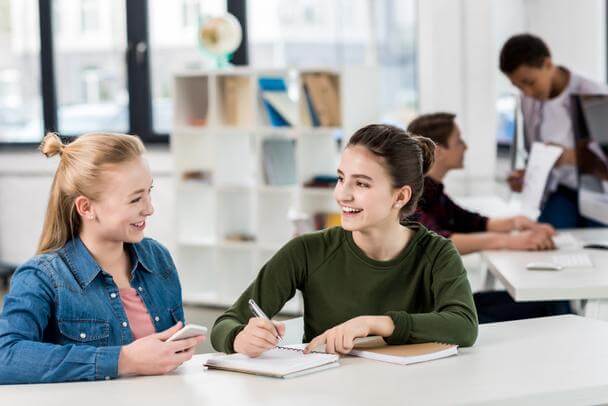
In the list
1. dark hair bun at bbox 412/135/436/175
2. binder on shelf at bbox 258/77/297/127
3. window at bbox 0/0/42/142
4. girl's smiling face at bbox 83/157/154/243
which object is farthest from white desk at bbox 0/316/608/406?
window at bbox 0/0/42/142

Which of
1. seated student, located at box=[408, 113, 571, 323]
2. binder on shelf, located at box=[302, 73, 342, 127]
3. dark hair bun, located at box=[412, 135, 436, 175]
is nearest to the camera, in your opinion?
dark hair bun, located at box=[412, 135, 436, 175]

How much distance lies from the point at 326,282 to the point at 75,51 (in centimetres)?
543

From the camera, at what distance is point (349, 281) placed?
2.30 m

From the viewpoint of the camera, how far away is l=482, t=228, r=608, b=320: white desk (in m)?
2.75

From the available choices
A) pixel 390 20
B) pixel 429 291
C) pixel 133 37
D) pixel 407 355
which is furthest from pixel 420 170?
pixel 133 37

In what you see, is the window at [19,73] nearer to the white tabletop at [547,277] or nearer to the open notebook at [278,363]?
the white tabletop at [547,277]

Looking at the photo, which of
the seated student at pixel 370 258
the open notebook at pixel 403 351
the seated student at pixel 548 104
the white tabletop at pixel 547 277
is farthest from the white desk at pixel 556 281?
the open notebook at pixel 403 351

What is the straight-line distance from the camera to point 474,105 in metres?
6.00

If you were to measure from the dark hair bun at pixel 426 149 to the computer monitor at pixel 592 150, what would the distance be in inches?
53.6

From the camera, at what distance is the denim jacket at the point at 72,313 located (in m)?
1.90

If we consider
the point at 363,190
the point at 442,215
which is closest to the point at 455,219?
the point at 442,215

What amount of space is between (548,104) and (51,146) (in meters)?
2.42

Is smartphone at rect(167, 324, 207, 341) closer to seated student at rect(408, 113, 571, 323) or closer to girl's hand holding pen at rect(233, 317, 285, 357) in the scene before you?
girl's hand holding pen at rect(233, 317, 285, 357)

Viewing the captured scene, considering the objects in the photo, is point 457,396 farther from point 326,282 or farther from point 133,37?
point 133,37
